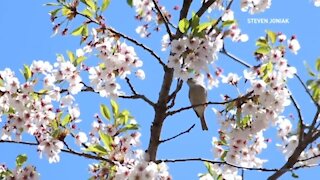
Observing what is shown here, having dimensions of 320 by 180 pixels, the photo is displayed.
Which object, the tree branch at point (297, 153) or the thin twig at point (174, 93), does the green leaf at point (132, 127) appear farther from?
the tree branch at point (297, 153)

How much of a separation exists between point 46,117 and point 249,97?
144 centimetres

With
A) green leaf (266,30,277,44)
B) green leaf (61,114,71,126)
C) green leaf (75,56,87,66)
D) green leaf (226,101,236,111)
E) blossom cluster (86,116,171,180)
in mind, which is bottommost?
blossom cluster (86,116,171,180)

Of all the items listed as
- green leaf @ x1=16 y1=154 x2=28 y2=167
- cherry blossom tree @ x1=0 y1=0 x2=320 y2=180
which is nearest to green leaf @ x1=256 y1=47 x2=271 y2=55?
cherry blossom tree @ x1=0 y1=0 x2=320 y2=180

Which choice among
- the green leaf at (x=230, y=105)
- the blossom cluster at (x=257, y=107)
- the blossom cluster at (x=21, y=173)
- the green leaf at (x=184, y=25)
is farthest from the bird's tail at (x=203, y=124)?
the blossom cluster at (x=21, y=173)

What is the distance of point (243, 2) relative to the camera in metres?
4.48

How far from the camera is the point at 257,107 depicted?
12.4 ft

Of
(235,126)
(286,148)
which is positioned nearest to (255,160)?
(286,148)

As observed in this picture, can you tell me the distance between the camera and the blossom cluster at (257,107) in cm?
368

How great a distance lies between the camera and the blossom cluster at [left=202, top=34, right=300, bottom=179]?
3682 millimetres

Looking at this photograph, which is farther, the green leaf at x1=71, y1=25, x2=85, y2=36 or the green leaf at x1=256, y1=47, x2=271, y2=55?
the green leaf at x1=71, y1=25, x2=85, y2=36

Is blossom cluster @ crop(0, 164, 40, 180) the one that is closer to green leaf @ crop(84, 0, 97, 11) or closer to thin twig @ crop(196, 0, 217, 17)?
green leaf @ crop(84, 0, 97, 11)

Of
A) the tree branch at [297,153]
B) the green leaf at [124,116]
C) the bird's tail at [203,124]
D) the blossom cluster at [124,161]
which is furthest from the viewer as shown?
the bird's tail at [203,124]

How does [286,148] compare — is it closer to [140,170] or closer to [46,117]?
[140,170]

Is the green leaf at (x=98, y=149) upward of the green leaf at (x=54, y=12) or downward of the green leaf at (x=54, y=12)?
downward
